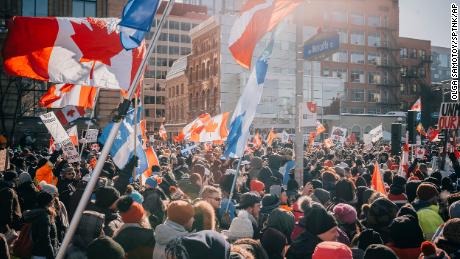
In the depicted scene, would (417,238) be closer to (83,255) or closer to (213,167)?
(83,255)

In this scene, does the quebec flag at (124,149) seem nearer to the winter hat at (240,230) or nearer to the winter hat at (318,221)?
the winter hat at (240,230)

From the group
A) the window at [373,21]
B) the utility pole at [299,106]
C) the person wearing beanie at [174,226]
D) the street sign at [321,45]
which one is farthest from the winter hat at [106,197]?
the window at [373,21]

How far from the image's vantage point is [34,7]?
101 feet

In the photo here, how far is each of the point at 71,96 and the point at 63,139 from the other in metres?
1.22

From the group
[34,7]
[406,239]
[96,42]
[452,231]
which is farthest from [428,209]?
[34,7]

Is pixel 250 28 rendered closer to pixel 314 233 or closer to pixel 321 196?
pixel 321 196

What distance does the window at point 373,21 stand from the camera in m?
80.4

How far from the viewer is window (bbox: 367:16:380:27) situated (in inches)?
3167

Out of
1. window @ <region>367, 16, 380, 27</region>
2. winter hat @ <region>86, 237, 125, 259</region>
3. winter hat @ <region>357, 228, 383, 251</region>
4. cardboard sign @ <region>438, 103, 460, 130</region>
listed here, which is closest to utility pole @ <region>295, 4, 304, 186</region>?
winter hat @ <region>357, 228, 383, 251</region>

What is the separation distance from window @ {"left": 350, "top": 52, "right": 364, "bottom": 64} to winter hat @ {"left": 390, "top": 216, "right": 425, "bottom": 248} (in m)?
77.6

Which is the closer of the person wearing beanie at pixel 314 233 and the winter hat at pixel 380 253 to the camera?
the winter hat at pixel 380 253

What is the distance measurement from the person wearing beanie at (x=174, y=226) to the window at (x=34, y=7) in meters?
30.2

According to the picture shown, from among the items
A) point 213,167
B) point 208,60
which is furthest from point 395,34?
point 213,167

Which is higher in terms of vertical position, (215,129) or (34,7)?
(34,7)
